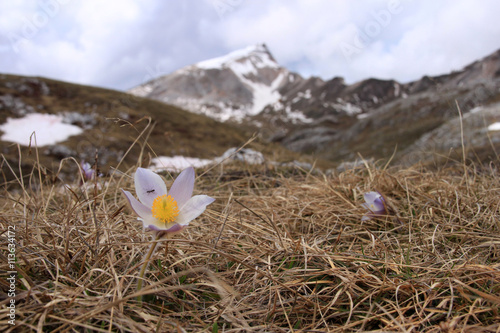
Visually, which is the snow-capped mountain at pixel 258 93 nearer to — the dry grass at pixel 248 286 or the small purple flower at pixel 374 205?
the small purple flower at pixel 374 205

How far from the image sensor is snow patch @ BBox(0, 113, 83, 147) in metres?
23.4

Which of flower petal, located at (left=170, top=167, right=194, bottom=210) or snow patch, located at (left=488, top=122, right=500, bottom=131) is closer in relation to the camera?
flower petal, located at (left=170, top=167, right=194, bottom=210)

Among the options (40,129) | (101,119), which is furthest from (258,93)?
(40,129)

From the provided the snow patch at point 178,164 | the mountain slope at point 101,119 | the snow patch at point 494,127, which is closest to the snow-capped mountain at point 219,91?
the mountain slope at point 101,119

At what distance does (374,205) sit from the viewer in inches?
82.5

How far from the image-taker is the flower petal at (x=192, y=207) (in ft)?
3.83

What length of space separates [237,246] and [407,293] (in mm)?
822

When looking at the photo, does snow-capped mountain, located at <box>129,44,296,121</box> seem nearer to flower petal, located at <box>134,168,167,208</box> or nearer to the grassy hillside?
the grassy hillside

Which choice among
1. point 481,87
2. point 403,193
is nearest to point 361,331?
point 403,193

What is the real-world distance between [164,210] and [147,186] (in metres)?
0.18

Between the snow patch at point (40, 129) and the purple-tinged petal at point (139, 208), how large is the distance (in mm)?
26435

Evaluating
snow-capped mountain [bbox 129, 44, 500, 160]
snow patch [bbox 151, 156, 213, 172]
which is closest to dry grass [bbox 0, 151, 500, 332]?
snow patch [bbox 151, 156, 213, 172]

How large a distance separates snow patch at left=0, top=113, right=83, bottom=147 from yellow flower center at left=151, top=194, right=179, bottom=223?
86.8 ft

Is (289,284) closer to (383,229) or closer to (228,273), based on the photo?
(228,273)
